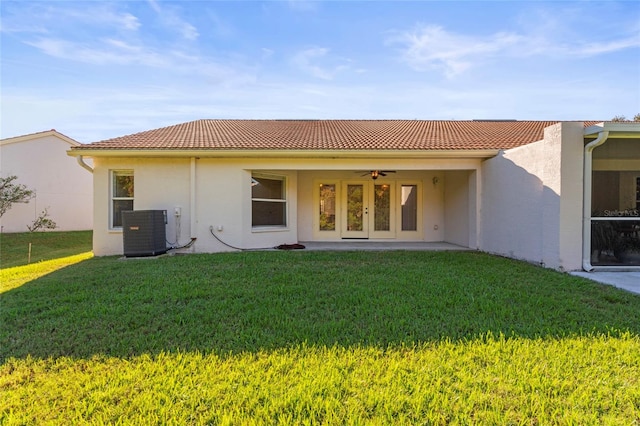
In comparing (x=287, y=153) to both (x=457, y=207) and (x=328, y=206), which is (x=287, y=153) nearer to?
(x=328, y=206)

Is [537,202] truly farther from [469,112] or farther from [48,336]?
[469,112]

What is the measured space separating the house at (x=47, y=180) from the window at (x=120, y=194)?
986 centimetres

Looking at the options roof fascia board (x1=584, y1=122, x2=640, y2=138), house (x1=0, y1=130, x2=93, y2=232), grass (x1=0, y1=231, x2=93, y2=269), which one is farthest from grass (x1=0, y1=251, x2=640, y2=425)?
house (x1=0, y1=130, x2=93, y2=232)

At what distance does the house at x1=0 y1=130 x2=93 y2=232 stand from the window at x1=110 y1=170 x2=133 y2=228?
9.86 metres

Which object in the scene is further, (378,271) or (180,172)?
(180,172)

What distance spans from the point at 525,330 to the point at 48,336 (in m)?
5.39

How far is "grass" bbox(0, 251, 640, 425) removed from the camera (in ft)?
7.88

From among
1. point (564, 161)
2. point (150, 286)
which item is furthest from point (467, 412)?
point (564, 161)

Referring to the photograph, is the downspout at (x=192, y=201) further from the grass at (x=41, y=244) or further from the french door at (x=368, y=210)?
the french door at (x=368, y=210)

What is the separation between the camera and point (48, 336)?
Result: 12.1 feet

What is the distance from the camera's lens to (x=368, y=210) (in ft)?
42.0

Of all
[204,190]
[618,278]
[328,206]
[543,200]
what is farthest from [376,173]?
[618,278]

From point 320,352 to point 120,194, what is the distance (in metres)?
9.22

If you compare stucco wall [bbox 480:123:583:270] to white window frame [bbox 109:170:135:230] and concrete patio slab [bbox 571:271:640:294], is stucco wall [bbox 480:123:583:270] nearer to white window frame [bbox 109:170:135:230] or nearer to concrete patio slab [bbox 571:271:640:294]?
concrete patio slab [bbox 571:271:640:294]
